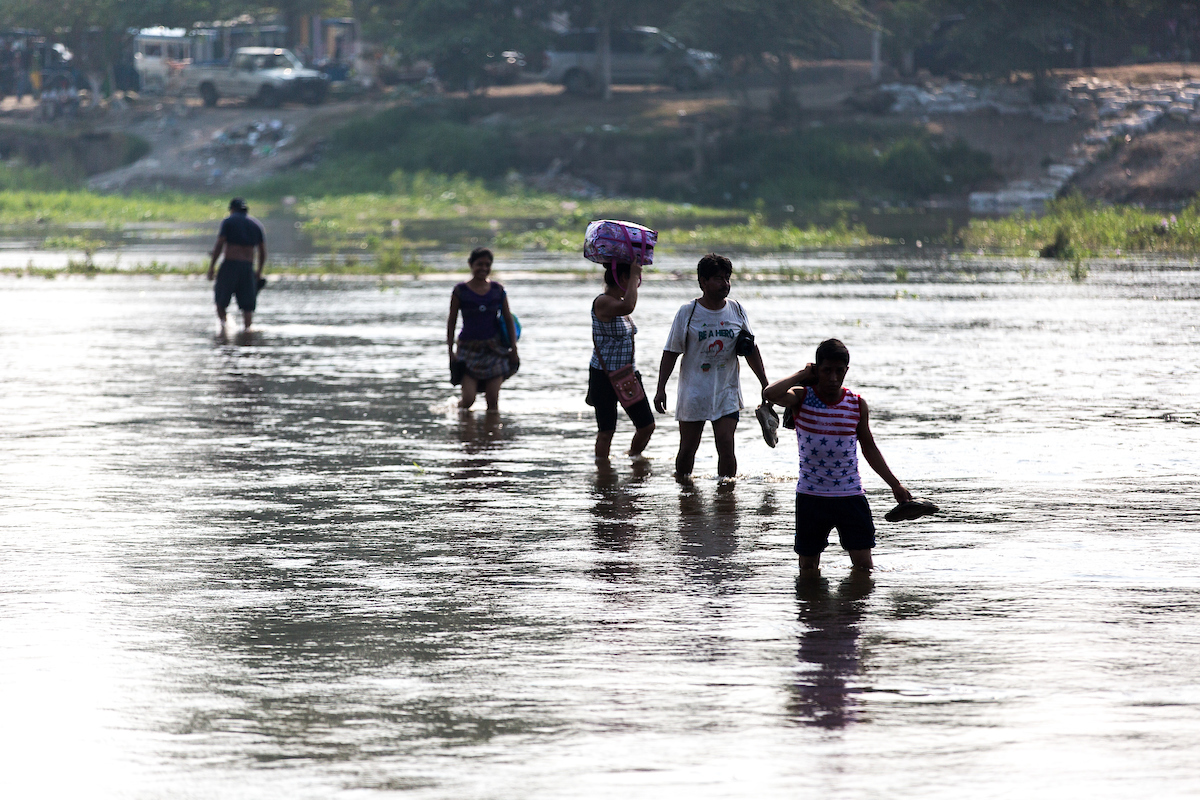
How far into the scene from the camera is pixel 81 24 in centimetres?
6412

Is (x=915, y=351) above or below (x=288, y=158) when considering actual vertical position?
below

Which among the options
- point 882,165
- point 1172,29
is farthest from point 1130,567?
point 1172,29

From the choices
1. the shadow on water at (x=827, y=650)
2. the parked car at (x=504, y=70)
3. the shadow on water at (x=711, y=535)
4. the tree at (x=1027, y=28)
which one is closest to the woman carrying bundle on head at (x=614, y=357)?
the shadow on water at (x=711, y=535)

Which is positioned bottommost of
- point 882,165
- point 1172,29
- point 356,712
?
point 356,712

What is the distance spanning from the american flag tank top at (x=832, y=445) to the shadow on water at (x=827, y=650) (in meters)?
0.44

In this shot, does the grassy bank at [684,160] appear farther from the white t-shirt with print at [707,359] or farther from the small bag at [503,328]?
the white t-shirt with print at [707,359]

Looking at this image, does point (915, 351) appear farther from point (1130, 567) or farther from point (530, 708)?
point (530, 708)

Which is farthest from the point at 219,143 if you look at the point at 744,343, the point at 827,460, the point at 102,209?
the point at 827,460

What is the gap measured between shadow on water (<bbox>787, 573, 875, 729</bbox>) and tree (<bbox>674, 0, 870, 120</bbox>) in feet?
160

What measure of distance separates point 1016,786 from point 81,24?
65267 mm

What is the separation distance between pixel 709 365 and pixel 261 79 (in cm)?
5489

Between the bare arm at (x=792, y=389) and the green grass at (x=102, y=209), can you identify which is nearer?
the bare arm at (x=792, y=389)

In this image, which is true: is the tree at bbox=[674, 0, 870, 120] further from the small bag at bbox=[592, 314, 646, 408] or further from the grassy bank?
the small bag at bbox=[592, 314, 646, 408]

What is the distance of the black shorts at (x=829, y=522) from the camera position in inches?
292
